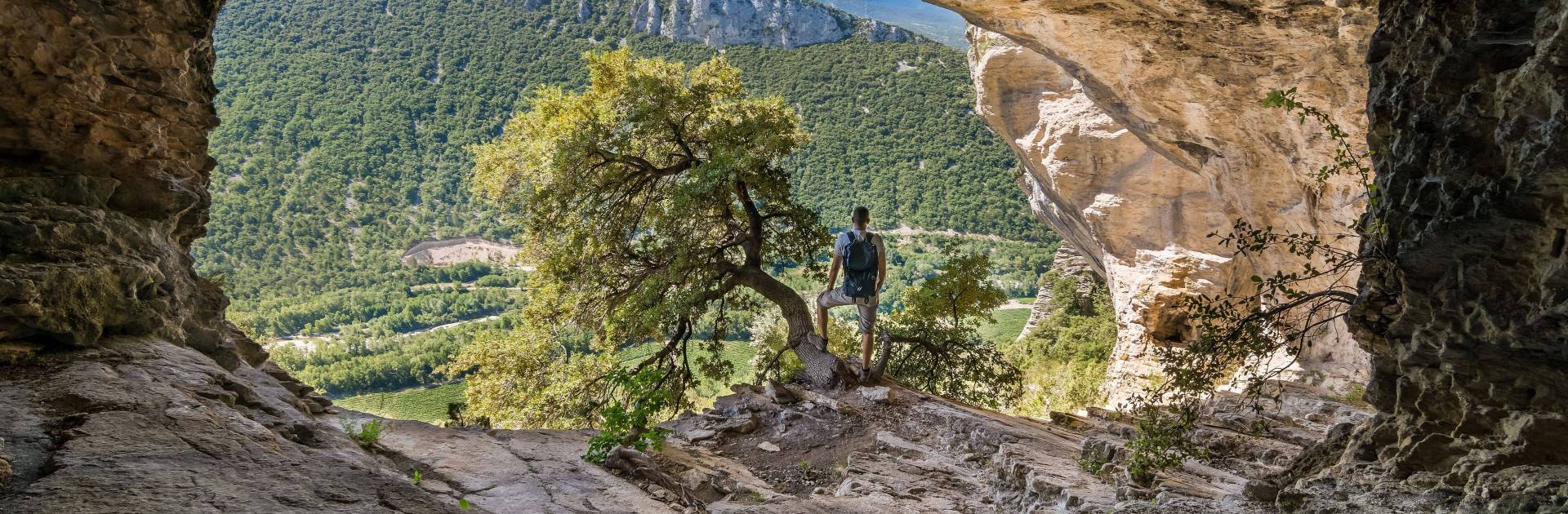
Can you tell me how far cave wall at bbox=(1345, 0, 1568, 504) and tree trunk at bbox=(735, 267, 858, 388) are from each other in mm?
5071

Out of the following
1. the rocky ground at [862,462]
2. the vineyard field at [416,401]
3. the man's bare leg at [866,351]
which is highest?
the man's bare leg at [866,351]

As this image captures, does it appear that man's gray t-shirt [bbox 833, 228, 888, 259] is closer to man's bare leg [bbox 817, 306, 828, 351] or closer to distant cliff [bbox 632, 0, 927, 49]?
man's bare leg [bbox 817, 306, 828, 351]

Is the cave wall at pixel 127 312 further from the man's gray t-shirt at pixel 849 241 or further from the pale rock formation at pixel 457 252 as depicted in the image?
the pale rock formation at pixel 457 252

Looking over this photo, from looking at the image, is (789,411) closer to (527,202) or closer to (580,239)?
(580,239)

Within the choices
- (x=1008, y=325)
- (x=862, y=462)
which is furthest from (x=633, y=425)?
(x=1008, y=325)

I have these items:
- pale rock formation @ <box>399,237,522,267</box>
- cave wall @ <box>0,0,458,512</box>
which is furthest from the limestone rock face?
pale rock formation @ <box>399,237,522,267</box>

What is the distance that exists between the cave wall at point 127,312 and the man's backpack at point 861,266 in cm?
464

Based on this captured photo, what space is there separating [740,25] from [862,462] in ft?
180

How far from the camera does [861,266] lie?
8.05m

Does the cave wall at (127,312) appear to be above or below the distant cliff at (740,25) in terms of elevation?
below

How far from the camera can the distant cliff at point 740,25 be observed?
181 feet

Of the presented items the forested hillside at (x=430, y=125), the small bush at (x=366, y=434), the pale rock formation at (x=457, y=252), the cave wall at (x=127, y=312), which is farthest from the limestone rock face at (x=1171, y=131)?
the pale rock formation at (x=457, y=252)

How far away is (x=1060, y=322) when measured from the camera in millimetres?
29672

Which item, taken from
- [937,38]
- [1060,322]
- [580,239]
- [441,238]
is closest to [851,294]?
[580,239]
